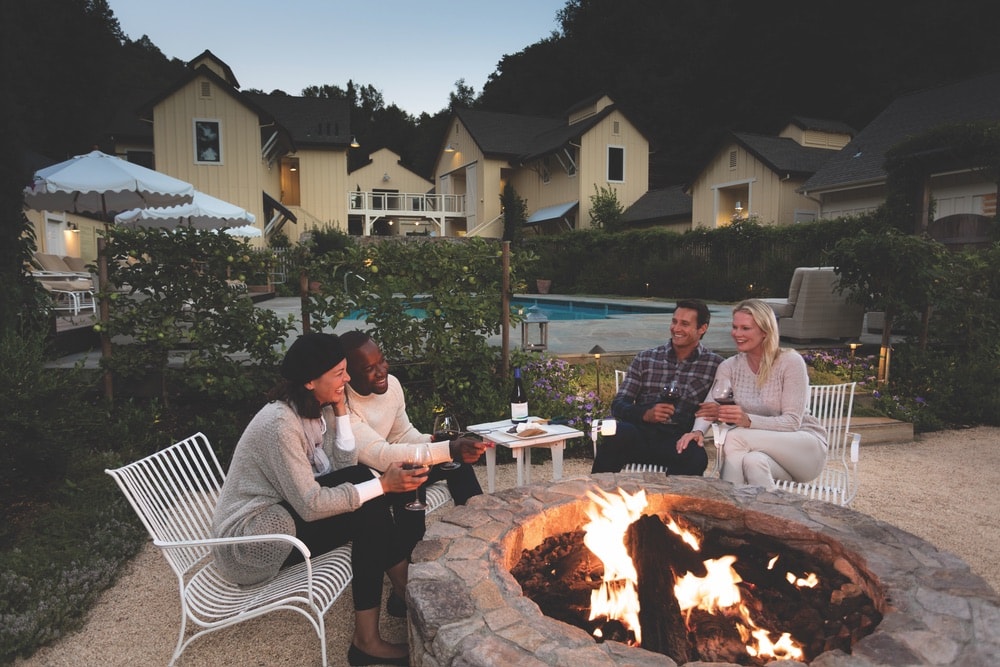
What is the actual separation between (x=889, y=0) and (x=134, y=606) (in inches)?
Result: 1544

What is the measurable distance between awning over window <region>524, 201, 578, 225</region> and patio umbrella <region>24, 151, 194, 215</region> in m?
18.4

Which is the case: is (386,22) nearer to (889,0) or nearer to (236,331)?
(889,0)

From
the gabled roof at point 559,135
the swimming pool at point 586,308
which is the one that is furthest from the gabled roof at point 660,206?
the swimming pool at point 586,308

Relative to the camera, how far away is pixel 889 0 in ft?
99.7

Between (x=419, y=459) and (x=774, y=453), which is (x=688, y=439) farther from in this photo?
(x=419, y=459)

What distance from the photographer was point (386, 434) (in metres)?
3.41

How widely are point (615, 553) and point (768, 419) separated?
1.44 meters

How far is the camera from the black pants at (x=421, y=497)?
2.91 metres

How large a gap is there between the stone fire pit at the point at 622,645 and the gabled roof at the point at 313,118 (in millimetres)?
24050

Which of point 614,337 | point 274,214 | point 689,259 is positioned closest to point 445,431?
point 614,337

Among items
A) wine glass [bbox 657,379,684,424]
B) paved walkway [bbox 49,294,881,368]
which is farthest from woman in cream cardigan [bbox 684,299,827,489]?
paved walkway [bbox 49,294,881,368]

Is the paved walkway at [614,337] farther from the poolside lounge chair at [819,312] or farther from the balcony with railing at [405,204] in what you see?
the balcony with railing at [405,204]

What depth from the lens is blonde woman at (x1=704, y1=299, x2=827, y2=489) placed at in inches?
138

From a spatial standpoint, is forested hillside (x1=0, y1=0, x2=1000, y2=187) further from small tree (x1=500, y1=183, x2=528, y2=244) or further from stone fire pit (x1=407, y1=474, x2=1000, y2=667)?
stone fire pit (x1=407, y1=474, x2=1000, y2=667)
